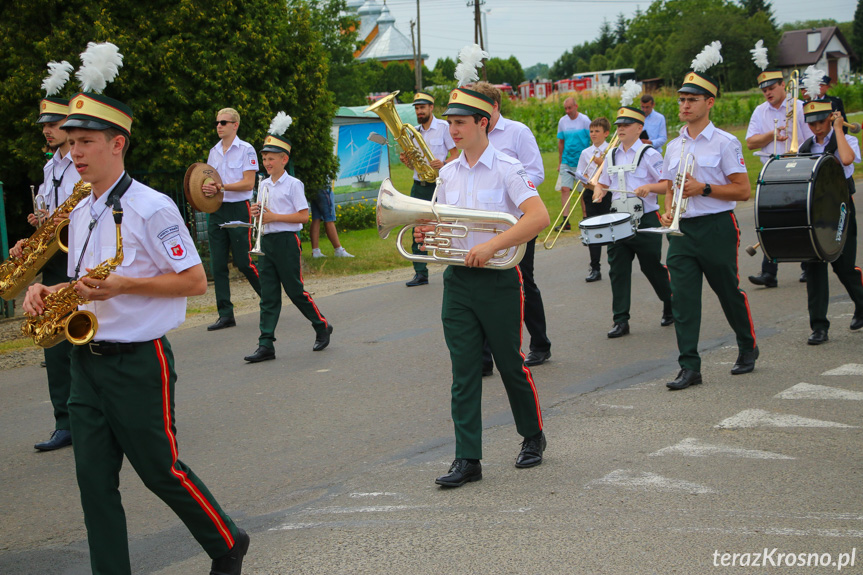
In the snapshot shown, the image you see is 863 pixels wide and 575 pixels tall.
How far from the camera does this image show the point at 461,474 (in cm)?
498

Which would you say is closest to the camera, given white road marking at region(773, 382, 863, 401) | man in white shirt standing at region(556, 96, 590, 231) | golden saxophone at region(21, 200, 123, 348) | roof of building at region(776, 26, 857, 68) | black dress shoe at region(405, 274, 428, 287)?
golden saxophone at region(21, 200, 123, 348)

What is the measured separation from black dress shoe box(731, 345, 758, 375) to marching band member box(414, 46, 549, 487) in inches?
103

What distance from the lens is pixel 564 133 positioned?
16375 millimetres

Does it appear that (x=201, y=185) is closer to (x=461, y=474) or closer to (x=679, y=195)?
(x=679, y=195)

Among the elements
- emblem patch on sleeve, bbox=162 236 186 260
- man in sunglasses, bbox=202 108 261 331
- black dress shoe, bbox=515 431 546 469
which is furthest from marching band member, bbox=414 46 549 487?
man in sunglasses, bbox=202 108 261 331

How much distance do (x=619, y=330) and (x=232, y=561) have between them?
18.3 feet

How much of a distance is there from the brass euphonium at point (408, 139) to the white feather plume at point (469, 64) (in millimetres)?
2870

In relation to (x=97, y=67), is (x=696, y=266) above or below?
below

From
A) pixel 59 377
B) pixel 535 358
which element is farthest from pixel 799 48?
pixel 59 377

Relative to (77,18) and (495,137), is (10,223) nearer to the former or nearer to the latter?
(77,18)

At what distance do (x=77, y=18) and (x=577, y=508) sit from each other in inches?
431

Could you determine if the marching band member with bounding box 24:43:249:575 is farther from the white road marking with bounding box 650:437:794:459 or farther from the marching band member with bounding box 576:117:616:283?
the marching band member with bounding box 576:117:616:283

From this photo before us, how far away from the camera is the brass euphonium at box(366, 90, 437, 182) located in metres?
10.1

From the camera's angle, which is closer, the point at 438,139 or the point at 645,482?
the point at 645,482
